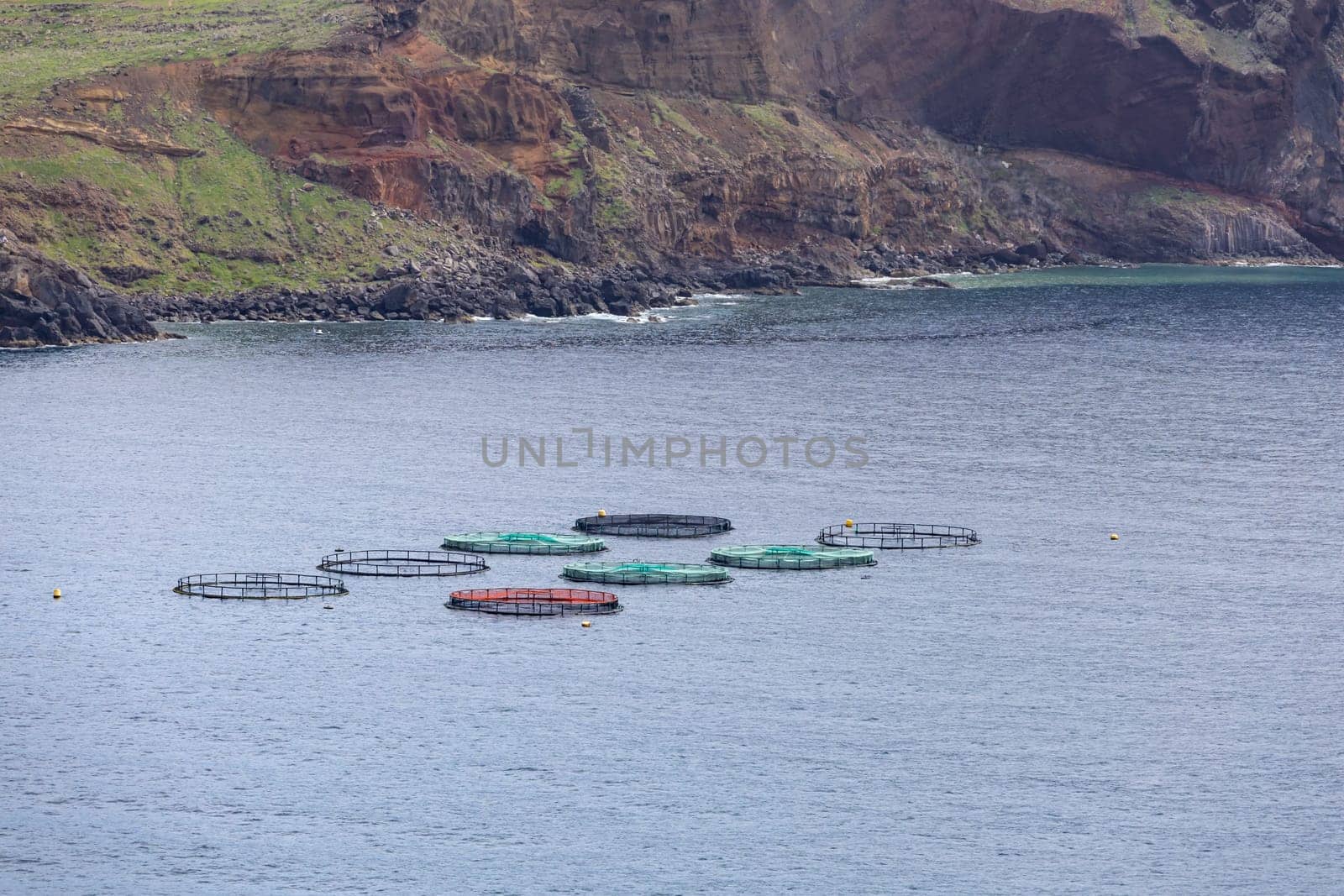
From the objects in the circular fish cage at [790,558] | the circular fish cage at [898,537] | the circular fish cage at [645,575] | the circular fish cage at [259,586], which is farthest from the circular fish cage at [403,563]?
the circular fish cage at [898,537]

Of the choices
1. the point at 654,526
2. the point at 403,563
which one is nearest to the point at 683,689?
the point at 403,563

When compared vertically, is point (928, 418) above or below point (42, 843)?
above

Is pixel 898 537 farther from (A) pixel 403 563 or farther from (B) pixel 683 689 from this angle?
(B) pixel 683 689

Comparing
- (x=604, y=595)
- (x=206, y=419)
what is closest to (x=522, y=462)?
(x=206, y=419)

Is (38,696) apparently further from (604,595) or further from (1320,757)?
(1320,757)

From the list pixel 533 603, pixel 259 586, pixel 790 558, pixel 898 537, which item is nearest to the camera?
pixel 533 603

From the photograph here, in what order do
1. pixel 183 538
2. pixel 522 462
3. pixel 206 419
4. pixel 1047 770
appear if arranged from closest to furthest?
pixel 1047 770, pixel 183 538, pixel 522 462, pixel 206 419

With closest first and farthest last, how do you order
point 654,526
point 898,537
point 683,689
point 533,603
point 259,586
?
point 683,689 < point 533,603 < point 259,586 < point 898,537 < point 654,526

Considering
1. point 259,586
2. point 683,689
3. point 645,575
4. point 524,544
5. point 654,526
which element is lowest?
point 683,689
